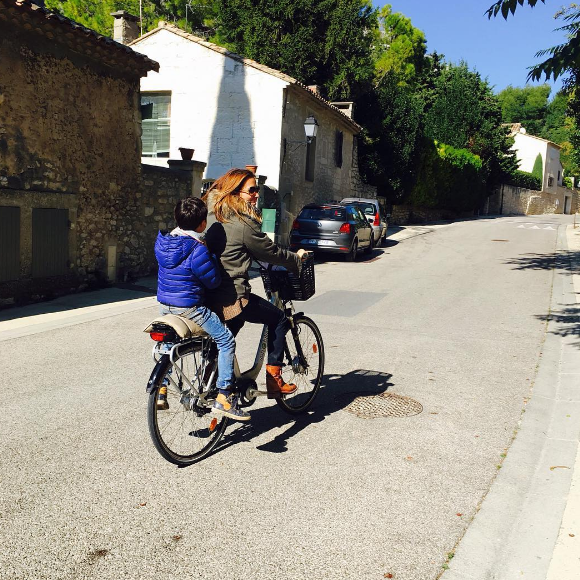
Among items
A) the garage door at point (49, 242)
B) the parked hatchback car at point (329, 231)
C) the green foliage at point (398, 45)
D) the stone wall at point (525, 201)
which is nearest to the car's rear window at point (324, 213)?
the parked hatchback car at point (329, 231)

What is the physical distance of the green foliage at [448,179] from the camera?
34.2 m

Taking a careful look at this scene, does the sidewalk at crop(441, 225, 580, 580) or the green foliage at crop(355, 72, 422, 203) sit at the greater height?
the green foliage at crop(355, 72, 422, 203)

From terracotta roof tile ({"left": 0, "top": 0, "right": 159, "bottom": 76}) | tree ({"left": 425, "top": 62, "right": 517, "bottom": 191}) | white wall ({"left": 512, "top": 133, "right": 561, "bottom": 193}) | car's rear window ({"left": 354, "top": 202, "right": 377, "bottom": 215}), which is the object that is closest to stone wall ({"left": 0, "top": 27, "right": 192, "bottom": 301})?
terracotta roof tile ({"left": 0, "top": 0, "right": 159, "bottom": 76})

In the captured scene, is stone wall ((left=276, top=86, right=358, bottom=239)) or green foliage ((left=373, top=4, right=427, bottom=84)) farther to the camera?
green foliage ((left=373, top=4, right=427, bottom=84))

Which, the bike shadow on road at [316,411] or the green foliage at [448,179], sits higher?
the green foliage at [448,179]

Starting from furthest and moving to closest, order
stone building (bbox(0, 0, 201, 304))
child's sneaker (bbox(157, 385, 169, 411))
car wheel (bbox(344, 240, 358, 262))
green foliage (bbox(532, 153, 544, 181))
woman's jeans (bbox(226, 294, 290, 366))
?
green foliage (bbox(532, 153, 544, 181)) < car wheel (bbox(344, 240, 358, 262)) < stone building (bbox(0, 0, 201, 304)) < woman's jeans (bbox(226, 294, 290, 366)) < child's sneaker (bbox(157, 385, 169, 411))

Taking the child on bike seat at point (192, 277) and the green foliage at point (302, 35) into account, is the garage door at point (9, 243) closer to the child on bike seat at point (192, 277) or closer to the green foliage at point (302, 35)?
the child on bike seat at point (192, 277)

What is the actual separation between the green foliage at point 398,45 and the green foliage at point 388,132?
15.5 metres

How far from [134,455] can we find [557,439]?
10.2 feet

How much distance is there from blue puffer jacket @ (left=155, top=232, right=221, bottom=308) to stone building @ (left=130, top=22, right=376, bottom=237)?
15159 millimetres

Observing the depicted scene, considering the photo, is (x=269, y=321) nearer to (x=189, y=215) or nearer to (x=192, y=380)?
(x=192, y=380)

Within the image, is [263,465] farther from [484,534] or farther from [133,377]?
[133,377]

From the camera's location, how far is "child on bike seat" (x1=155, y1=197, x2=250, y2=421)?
13.1ft

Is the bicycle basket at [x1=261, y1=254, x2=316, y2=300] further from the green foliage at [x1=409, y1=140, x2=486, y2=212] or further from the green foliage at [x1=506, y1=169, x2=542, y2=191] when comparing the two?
the green foliage at [x1=506, y1=169, x2=542, y2=191]
